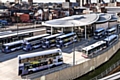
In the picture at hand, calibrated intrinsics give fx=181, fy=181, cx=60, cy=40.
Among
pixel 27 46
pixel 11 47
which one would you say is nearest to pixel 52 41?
pixel 27 46

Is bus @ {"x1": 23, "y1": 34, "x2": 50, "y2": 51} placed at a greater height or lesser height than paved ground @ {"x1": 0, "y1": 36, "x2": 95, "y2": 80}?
greater

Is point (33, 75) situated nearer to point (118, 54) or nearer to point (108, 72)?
point (108, 72)

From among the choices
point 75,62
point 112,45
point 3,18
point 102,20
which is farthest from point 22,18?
point 75,62

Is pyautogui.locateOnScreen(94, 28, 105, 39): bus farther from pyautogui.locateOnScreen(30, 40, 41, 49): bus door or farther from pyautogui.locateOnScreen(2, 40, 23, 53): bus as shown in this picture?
pyautogui.locateOnScreen(2, 40, 23, 53): bus

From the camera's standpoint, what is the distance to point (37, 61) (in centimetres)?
2258

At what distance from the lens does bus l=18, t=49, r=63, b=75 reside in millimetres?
21609

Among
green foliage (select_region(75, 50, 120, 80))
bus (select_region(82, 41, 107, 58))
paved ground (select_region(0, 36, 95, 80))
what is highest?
bus (select_region(82, 41, 107, 58))

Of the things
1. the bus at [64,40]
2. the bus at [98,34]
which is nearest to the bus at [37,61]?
the bus at [64,40]

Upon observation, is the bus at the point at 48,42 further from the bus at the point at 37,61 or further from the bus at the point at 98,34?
the bus at the point at 98,34

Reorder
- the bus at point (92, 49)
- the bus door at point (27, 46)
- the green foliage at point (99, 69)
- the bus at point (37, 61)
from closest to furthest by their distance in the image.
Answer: the bus at point (37, 61)
the green foliage at point (99, 69)
the bus at point (92, 49)
the bus door at point (27, 46)

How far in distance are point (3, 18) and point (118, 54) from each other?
147ft

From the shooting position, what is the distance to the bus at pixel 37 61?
21609 millimetres

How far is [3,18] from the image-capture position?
65438 millimetres

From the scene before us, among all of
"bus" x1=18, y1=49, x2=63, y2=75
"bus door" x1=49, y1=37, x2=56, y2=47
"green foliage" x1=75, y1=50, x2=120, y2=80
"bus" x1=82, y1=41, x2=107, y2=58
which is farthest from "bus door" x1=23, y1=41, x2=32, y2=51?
"green foliage" x1=75, y1=50, x2=120, y2=80
